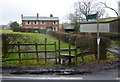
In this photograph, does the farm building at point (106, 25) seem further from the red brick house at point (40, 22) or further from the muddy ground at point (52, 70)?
the red brick house at point (40, 22)

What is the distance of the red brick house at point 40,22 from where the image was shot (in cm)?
5947

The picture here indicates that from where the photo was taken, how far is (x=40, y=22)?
60844 millimetres

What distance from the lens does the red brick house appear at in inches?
2341

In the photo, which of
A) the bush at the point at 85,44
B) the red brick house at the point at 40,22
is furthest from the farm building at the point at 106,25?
the red brick house at the point at 40,22

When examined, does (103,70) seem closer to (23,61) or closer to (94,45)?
(94,45)

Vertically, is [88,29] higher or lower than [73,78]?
higher

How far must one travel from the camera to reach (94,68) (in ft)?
21.1

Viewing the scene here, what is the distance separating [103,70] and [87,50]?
1829 millimetres

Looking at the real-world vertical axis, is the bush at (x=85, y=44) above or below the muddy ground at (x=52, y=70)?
above

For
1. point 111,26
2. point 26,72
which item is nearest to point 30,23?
point 111,26

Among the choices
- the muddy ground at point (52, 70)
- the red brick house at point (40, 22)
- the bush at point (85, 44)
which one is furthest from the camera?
the red brick house at point (40, 22)

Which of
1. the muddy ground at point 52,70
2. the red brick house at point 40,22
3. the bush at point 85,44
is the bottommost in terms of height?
the muddy ground at point 52,70

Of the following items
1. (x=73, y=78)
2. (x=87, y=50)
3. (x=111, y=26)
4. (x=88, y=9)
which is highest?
(x=88, y=9)

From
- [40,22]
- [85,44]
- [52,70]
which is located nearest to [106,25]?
[85,44]
